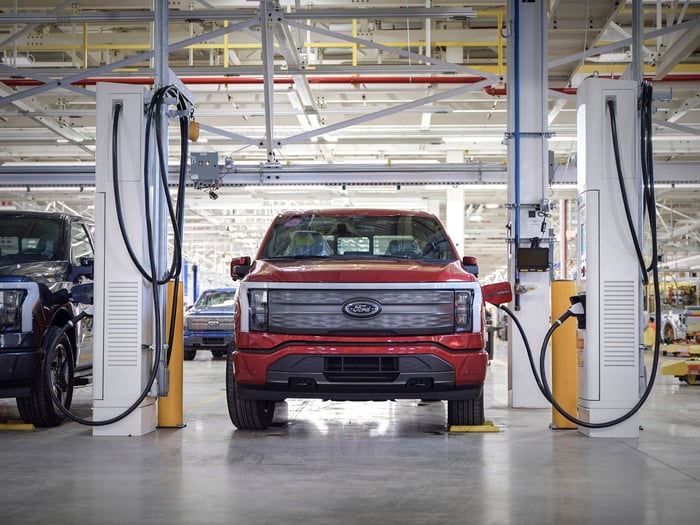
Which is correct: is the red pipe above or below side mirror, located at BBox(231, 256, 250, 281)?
above

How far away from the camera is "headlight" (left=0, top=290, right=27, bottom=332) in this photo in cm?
658

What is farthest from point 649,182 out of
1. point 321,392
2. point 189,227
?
point 189,227

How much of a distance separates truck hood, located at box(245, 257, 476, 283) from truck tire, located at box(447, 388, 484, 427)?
40.6 inches

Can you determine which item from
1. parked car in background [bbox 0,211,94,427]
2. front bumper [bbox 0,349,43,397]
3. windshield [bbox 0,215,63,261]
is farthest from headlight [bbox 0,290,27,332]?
windshield [bbox 0,215,63,261]

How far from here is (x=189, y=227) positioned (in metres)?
34.5

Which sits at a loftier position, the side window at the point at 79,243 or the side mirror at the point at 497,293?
the side window at the point at 79,243

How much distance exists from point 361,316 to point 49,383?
8.39 feet

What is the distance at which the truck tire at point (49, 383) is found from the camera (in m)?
6.77

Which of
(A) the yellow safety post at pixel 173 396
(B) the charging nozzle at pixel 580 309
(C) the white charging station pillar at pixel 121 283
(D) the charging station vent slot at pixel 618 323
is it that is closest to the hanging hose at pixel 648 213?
(B) the charging nozzle at pixel 580 309

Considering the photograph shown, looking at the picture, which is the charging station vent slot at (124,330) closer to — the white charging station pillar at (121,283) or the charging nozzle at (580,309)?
the white charging station pillar at (121,283)

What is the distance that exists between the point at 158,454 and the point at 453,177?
7.04m

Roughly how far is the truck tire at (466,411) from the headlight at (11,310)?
343cm

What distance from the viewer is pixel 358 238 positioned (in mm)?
7207

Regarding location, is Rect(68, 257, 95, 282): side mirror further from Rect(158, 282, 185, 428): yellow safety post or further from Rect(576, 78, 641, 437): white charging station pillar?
Rect(576, 78, 641, 437): white charging station pillar
